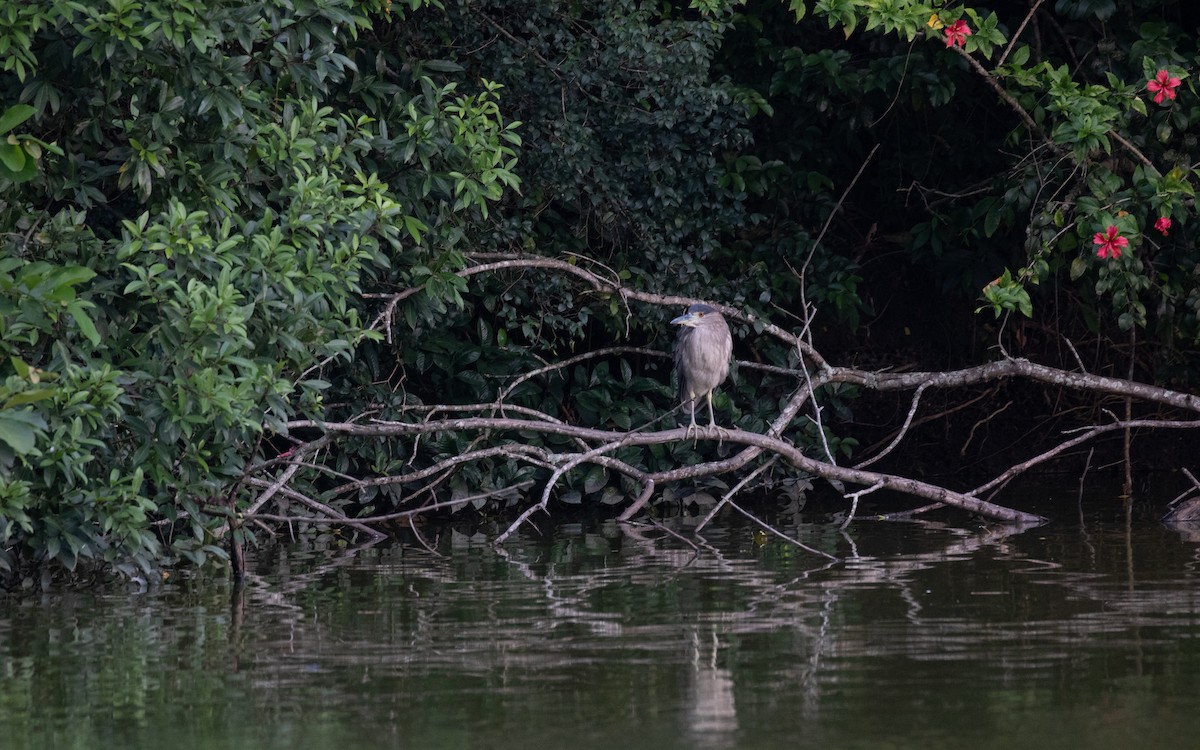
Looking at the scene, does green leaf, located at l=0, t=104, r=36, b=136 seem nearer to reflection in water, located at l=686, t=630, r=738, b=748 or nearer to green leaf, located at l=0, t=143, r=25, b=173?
green leaf, located at l=0, t=143, r=25, b=173

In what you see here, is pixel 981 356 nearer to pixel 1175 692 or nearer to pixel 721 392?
pixel 721 392

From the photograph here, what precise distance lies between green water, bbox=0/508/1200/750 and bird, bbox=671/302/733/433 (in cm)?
172

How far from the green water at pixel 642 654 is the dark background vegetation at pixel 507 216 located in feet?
2.75

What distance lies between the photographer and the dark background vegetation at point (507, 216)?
244 inches

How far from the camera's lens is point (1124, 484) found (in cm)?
997

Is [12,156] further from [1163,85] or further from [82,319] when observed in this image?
[1163,85]

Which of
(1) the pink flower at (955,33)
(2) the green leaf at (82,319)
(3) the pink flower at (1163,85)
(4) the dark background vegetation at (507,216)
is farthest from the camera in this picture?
(1) the pink flower at (955,33)

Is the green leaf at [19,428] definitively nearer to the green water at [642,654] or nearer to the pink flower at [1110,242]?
the green water at [642,654]

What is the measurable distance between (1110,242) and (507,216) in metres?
3.81

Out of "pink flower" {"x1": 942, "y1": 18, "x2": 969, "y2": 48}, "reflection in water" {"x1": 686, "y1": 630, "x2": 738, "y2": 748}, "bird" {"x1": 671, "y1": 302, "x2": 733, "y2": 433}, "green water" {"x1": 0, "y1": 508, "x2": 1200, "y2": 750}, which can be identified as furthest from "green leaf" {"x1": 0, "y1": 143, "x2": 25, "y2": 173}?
"pink flower" {"x1": 942, "y1": 18, "x2": 969, "y2": 48}

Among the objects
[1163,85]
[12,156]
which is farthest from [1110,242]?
[12,156]

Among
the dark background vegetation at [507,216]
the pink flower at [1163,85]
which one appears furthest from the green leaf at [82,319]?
the pink flower at [1163,85]

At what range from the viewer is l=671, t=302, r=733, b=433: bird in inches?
361

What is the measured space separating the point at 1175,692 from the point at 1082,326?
7098 millimetres
